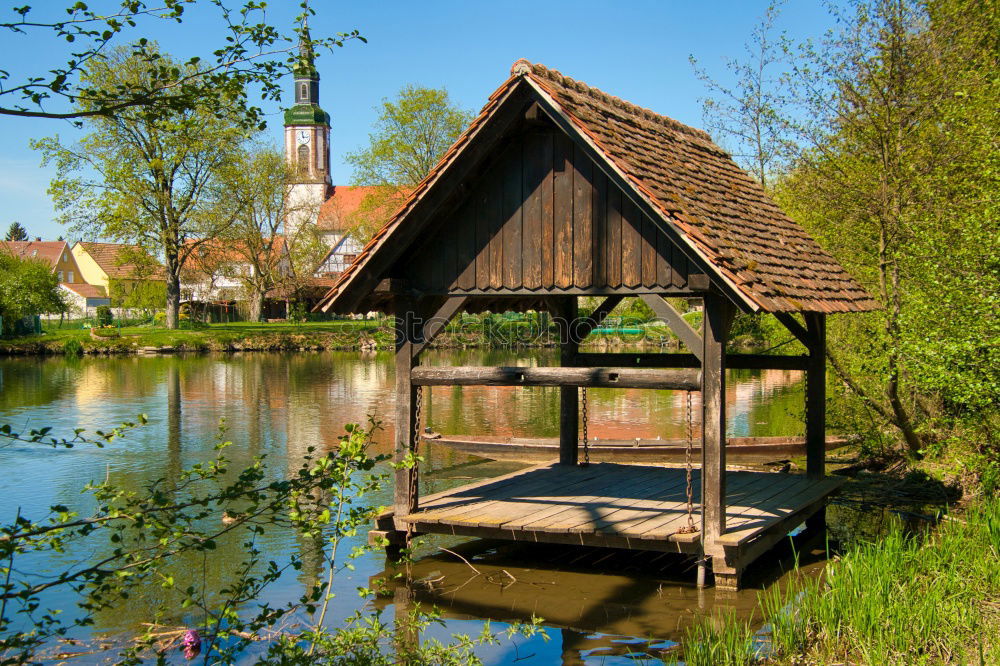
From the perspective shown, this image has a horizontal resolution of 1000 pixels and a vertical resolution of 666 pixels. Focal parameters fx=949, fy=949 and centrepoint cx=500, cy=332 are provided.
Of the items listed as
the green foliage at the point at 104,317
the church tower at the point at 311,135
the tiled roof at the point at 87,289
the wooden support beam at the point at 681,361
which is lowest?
the wooden support beam at the point at 681,361

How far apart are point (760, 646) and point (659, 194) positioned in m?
3.98

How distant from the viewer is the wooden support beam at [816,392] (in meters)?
11.7

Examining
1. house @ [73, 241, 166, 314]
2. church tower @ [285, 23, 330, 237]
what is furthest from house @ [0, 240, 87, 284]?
church tower @ [285, 23, 330, 237]

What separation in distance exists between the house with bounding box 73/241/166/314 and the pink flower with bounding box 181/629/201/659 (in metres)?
44.2

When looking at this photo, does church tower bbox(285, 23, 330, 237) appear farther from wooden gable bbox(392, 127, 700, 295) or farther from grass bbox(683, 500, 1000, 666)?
grass bbox(683, 500, 1000, 666)

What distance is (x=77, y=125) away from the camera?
15.1ft

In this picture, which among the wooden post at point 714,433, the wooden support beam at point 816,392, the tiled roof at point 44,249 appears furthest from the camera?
the tiled roof at point 44,249

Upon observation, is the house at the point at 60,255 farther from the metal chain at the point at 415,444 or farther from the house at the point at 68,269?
the metal chain at the point at 415,444

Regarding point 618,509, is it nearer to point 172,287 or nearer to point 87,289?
point 172,287

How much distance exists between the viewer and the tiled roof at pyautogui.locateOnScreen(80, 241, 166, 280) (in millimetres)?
49000

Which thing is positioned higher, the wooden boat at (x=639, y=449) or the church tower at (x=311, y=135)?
the church tower at (x=311, y=135)

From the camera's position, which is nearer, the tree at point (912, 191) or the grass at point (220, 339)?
the tree at point (912, 191)

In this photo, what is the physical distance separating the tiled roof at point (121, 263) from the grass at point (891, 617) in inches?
1825

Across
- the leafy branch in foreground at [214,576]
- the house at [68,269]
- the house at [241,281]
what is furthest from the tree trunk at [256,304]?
the leafy branch in foreground at [214,576]
